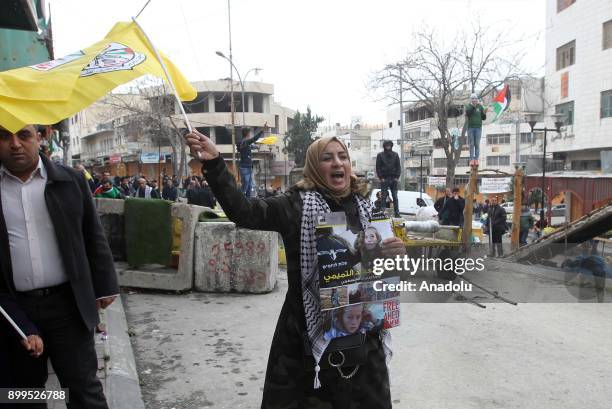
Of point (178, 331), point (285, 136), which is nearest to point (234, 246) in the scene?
point (178, 331)

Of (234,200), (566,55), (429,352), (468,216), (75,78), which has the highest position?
(566,55)

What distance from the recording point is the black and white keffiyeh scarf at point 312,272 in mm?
2160

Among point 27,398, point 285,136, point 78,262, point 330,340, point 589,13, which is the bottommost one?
point 27,398

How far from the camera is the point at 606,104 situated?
2397 centimetres

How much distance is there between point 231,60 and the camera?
2862cm

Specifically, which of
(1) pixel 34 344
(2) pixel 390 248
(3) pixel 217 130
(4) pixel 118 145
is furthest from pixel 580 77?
(4) pixel 118 145

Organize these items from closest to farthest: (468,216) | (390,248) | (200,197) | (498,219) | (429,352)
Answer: (390,248), (429,352), (468,216), (200,197), (498,219)

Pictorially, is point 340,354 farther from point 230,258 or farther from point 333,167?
point 230,258

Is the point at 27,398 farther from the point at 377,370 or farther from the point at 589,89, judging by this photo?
the point at 589,89

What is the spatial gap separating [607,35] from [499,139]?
84.3ft

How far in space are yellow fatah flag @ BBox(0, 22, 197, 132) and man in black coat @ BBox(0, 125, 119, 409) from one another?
1.25 ft

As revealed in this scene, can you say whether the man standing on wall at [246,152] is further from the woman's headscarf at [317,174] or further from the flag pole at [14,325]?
the flag pole at [14,325]

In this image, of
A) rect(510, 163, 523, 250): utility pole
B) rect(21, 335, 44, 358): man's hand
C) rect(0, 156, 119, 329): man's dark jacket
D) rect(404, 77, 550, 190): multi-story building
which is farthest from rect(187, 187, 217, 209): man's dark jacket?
rect(404, 77, 550, 190): multi-story building

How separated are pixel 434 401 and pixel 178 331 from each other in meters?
2.71
